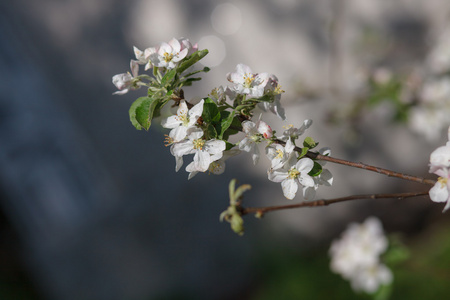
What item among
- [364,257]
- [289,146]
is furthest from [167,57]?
[364,257]

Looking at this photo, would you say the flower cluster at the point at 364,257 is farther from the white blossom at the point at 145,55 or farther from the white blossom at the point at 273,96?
the white blossom at the point at 145,55

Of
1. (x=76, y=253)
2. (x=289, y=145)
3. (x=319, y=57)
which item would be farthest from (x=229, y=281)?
(x=289, y=145)

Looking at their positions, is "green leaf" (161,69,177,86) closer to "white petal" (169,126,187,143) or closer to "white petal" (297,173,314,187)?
"white petal" (169,126,187,143)

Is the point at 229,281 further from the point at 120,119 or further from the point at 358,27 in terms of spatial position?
the point at 358,27

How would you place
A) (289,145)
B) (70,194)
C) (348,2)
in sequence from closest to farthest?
(289,145), (348,2), (70,194)

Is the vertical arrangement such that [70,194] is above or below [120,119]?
below

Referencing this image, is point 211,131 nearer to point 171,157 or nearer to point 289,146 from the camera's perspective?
point 289,146

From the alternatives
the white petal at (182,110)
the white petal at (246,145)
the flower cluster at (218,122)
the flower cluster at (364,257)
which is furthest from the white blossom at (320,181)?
the flower cluster at (364,257)
